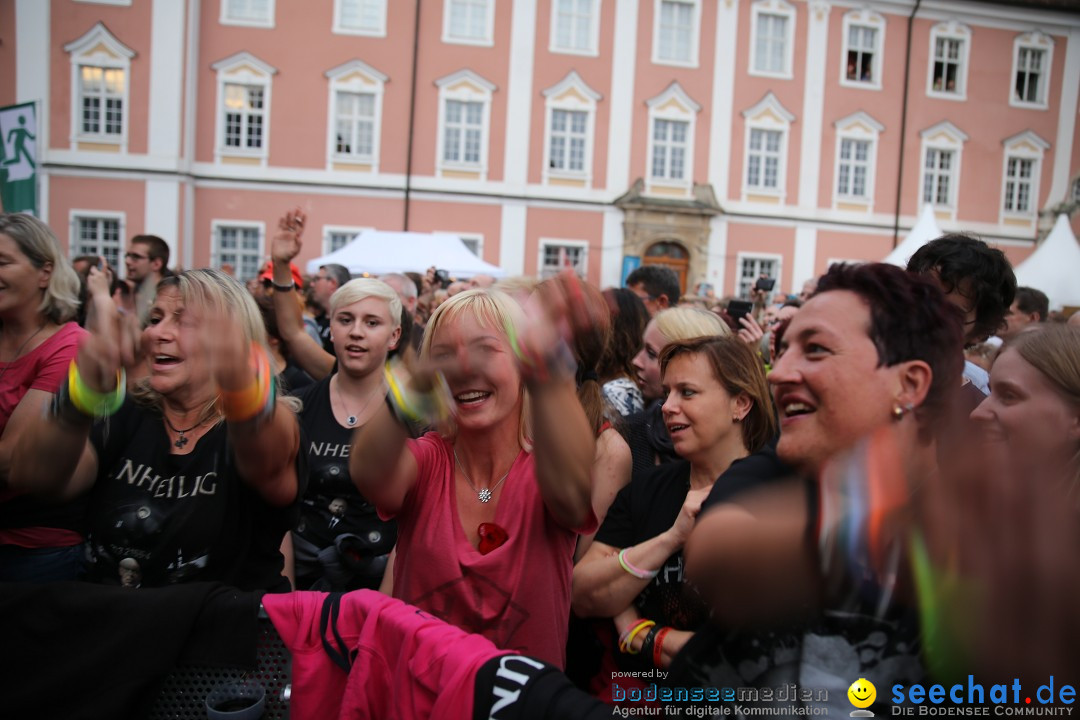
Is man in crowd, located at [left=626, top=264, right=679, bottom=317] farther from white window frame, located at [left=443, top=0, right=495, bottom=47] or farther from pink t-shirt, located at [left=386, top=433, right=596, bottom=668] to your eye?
white window frame, located at [left=443, top=0, right=495, bottom=47]

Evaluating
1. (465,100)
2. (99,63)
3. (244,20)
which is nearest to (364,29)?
(244,20)

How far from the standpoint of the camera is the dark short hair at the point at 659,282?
19.2 feet

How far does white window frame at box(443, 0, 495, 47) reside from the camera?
2269 cm

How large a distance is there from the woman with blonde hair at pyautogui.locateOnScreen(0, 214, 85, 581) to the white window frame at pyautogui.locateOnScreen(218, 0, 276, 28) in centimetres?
2206

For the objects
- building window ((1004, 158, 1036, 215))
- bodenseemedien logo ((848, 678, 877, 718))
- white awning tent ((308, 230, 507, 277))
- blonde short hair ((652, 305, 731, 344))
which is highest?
building window ((1004, 158, 1036, 215))

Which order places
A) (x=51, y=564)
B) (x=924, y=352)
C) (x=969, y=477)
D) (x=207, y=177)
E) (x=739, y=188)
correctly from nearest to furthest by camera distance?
(x=969, y=477) < (x=924, y=352) < (x=51, y=564) < (x=207, y=177) < (x=739, y=188)

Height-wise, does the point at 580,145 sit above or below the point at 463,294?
above

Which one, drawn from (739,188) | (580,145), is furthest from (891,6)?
(580,145)

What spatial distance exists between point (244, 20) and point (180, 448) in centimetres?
2340

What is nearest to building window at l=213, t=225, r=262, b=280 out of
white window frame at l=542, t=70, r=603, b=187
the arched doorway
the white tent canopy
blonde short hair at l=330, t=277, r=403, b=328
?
white window frame at l=542, t=70, r=603, b=187

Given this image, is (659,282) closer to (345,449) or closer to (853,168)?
(345,449)

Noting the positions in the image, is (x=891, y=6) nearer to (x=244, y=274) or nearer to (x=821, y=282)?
(x=244, y=274)

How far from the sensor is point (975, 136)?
2530 cm

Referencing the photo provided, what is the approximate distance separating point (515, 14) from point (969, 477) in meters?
24.1
